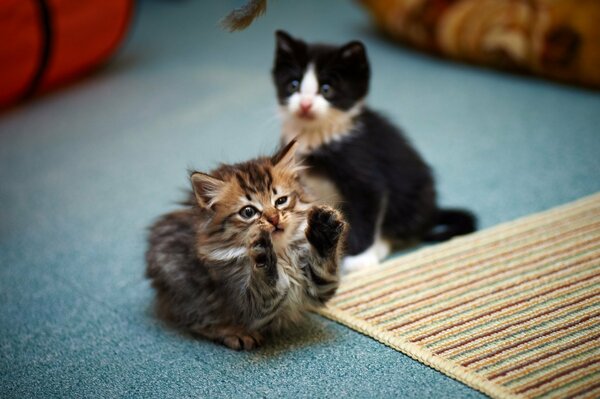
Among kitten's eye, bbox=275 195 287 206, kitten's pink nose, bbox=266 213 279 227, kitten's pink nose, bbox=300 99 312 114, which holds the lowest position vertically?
kitten's pink nose, bbox=266 213 279 227

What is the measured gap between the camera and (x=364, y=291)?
1.53 m

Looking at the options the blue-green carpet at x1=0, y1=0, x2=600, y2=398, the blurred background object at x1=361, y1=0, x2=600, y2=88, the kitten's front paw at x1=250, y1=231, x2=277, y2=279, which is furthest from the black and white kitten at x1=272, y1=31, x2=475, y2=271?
the blurred background object at x1=361, y1=0, x2=600, y2=88

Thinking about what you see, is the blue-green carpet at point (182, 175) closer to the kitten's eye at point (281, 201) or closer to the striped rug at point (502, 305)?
the striped rug at point (502, 305)

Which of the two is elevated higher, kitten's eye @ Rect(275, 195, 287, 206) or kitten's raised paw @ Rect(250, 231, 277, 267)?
kitten's eye @ Rect(275, 195, 287, 206)

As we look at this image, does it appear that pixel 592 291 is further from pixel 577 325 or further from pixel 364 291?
pixel 364 291

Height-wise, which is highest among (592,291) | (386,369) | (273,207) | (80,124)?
(273,207)

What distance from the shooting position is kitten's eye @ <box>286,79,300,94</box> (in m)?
1.73

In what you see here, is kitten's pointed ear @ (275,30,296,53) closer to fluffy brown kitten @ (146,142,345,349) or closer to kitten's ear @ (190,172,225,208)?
fluffy brown kitten @ (146,142,345,349)

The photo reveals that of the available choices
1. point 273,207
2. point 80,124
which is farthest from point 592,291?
point 80,124

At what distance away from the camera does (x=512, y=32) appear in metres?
2.70

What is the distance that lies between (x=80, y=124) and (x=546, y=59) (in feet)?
6.83

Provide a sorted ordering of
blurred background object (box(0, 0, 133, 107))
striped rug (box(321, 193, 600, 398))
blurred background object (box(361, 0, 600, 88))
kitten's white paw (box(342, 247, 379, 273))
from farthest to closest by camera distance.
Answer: blurred background object (box(0, 0, 133, 107)) → blurred background object (box(361, 0, 600, 88)) → kitten's white paw (box(342, 247, 379, 273)) → striped rug (box(321, 193, 600, 398))

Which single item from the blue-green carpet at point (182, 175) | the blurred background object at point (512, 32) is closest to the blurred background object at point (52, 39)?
the blue-green carpet at point (182, 175)

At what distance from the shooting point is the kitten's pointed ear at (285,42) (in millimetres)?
1721
